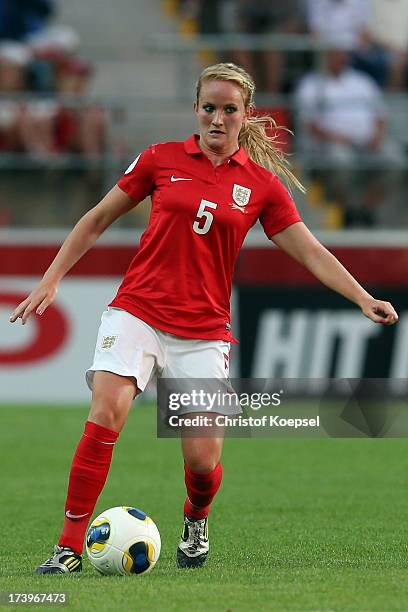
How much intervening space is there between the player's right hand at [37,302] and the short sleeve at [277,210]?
40.6 inches

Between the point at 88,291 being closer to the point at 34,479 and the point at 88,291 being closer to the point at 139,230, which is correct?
the point at 139,230

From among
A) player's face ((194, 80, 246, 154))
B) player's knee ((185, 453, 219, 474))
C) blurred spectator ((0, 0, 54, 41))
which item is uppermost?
player's face ((194, 80, 246, 154))

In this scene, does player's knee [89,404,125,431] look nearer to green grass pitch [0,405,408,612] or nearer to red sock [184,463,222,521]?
red sock [184,463,222,521]

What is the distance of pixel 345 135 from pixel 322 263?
9.49 m

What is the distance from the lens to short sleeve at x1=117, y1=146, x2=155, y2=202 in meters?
5.78

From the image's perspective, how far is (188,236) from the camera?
5672 millimetres

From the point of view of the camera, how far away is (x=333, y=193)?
15.3 m

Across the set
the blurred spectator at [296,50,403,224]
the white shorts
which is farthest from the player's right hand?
the blurred spectator at [296,50,403,224]

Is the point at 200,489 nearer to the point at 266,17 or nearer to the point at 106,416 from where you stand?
the point at 106,416

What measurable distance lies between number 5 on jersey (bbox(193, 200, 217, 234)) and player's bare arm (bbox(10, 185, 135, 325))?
0.32 metres

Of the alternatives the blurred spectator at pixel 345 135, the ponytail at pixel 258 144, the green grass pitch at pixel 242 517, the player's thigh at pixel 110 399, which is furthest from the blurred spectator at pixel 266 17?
the player's thigh at pixel 110 399

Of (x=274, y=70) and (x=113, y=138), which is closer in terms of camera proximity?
(x=113, y=138)

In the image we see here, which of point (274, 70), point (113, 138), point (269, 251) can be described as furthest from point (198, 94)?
point (274, 70)

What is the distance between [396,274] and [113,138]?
3643mm
